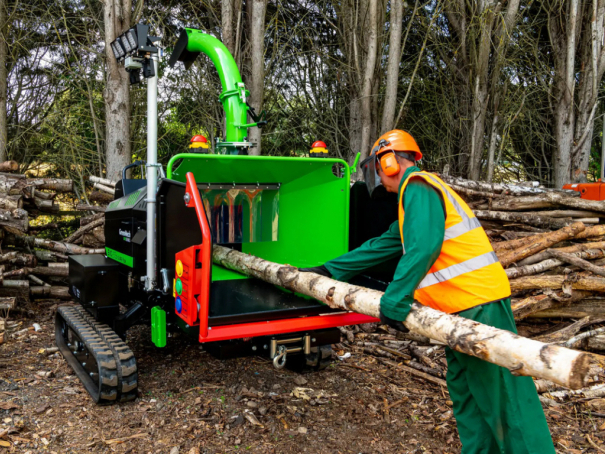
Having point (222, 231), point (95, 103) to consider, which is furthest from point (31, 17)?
point (222, 231)

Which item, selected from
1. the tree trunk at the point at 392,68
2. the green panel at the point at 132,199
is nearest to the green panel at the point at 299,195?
the green panel at the point at 132,199

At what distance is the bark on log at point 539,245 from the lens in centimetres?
572

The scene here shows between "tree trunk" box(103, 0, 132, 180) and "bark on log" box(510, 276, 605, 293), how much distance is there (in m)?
5.75

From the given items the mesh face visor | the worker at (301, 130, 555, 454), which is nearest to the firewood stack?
the mesh face visor

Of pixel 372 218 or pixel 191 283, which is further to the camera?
pixel 372 218

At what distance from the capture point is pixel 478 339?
2191 millimetres

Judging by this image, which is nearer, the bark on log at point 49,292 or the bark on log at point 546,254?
the bark on log at point 546,254

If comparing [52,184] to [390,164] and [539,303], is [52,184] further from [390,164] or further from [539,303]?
[539,303]

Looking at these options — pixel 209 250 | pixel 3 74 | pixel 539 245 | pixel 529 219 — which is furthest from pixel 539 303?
pixel 3 74

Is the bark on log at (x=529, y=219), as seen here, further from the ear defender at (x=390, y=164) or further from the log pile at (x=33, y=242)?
the log pile at (x=33, y=242)

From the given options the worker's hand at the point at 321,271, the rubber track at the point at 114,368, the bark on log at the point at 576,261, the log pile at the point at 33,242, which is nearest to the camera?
the worker's hand at the point at 321,271

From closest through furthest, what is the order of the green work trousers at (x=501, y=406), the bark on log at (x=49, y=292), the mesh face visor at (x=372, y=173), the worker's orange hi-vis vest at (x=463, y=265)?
the green work trousers at (x=501, y=406) < the worker's orange hi-vis vest at (x=463, y=265) < the mesh face visor at (x=372, y=173) < the bark on log at (x=49, y=292)

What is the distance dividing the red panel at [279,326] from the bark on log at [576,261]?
3.06 meters

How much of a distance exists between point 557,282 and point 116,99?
6463 millimetres
